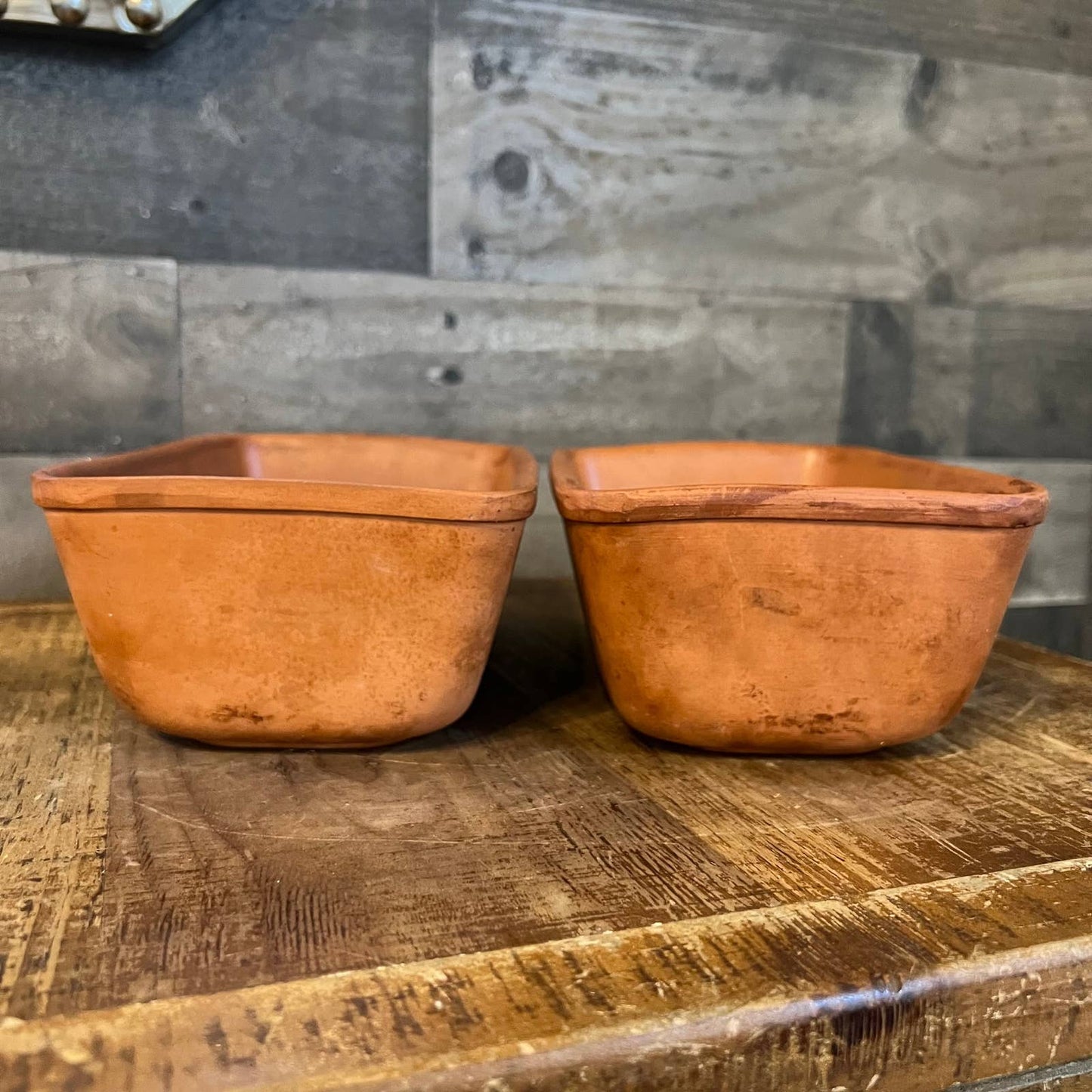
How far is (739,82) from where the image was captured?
0.99 metres

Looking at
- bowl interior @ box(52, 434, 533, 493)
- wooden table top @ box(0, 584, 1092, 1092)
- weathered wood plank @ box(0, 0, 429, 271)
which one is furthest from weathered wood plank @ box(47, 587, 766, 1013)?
weathered wood plank @ box(0, 0, 429, 271)

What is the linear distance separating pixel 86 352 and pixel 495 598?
1.77 ft

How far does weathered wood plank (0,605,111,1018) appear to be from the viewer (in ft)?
1.15

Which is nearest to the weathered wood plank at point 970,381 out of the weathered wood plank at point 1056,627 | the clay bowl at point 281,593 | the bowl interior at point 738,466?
the weathered wood plank at point 1056,627

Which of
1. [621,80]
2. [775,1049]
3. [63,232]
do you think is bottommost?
[775,1049]

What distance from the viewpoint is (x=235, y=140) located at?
871mm

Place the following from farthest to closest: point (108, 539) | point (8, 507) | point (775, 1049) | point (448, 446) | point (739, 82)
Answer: point (739, 82) < point (8, 507) < point (448, 446) < point (108, 539) < point (775, 1049)

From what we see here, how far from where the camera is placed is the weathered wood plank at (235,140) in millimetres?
830

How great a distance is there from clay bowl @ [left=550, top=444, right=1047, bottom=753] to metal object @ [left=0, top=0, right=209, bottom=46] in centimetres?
57

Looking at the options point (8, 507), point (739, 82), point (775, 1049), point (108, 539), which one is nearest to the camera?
point (775, 1049)

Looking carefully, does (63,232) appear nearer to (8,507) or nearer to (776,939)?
(8,507)

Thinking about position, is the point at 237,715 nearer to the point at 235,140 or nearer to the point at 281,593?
the point at 281,593

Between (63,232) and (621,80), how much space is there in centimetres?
54

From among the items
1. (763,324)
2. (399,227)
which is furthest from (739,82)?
(399,227)
